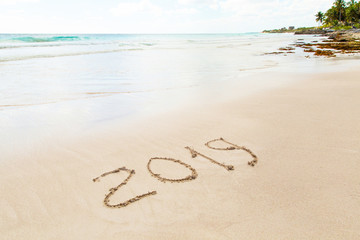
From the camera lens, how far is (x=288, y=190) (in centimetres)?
237

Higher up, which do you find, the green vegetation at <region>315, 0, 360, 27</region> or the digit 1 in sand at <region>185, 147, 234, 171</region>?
the green vegetation at <region>315, 0, 360, 27</region>

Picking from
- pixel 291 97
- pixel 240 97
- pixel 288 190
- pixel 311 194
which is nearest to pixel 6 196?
pixel 288 190

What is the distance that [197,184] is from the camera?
2.52 m

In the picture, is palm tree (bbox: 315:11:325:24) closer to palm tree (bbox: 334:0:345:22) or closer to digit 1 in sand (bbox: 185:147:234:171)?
palm tree (bbox: 334:0:345:22)

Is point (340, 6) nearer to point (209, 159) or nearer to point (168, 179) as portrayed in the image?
point (209, 159)

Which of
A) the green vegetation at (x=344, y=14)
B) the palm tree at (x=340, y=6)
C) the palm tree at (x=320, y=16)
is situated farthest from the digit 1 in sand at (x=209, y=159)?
the palm tree at (x=320, y=16)

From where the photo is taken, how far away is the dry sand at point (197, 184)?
1.96 meters

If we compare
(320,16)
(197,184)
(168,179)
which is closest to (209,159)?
(197,184)

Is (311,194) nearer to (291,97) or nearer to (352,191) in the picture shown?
(352,191)

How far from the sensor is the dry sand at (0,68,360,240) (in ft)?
6.45

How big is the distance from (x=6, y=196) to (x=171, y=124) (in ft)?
8.54

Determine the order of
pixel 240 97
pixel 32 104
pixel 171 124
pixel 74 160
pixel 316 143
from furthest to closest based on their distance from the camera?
pixel 240 97 → pixel 32 104 → pixel 171 124 → pixel 316 143 → pixel 74 160

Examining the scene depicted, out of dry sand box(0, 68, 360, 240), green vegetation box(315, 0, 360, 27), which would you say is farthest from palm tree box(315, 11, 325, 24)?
dry sand box(0, 68, 360, 240)

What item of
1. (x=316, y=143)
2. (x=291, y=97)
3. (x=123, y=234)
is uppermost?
(x=291, y=97)
